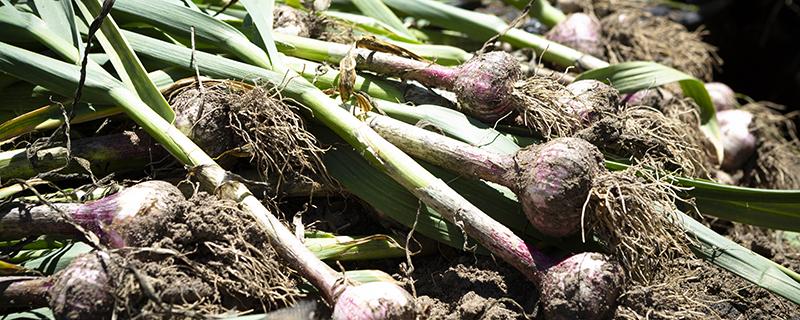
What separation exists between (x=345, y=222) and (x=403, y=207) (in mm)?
207

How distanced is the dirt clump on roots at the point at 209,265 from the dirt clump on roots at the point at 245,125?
0.67ft

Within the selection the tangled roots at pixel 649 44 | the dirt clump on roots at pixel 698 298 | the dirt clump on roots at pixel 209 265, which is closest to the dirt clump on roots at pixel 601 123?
the dirt clump on roots at pixel 698 298

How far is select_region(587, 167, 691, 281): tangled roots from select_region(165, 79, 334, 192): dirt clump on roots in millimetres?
681

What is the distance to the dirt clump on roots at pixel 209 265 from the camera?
1569 mm

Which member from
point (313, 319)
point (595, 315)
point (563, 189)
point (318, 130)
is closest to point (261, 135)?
point (318, 130)

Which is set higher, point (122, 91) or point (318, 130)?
point (122, 91)

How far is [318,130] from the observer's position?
6.70 feet

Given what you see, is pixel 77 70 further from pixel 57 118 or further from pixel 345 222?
pixel 345 222

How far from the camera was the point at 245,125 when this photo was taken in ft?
6.18

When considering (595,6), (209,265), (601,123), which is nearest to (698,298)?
(601,123)

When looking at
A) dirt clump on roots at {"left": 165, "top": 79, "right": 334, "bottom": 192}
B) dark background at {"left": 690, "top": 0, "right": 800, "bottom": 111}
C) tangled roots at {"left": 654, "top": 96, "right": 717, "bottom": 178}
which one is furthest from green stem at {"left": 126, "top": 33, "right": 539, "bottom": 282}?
dark background at {"left": 690, "top": 0, "right": 800, "bottom": 111}

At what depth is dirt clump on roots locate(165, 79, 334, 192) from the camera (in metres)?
1.86

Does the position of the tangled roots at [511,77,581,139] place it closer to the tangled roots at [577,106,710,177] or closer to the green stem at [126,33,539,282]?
the tangled roots at [577,106,710,177]

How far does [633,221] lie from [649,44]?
5.26 feet
